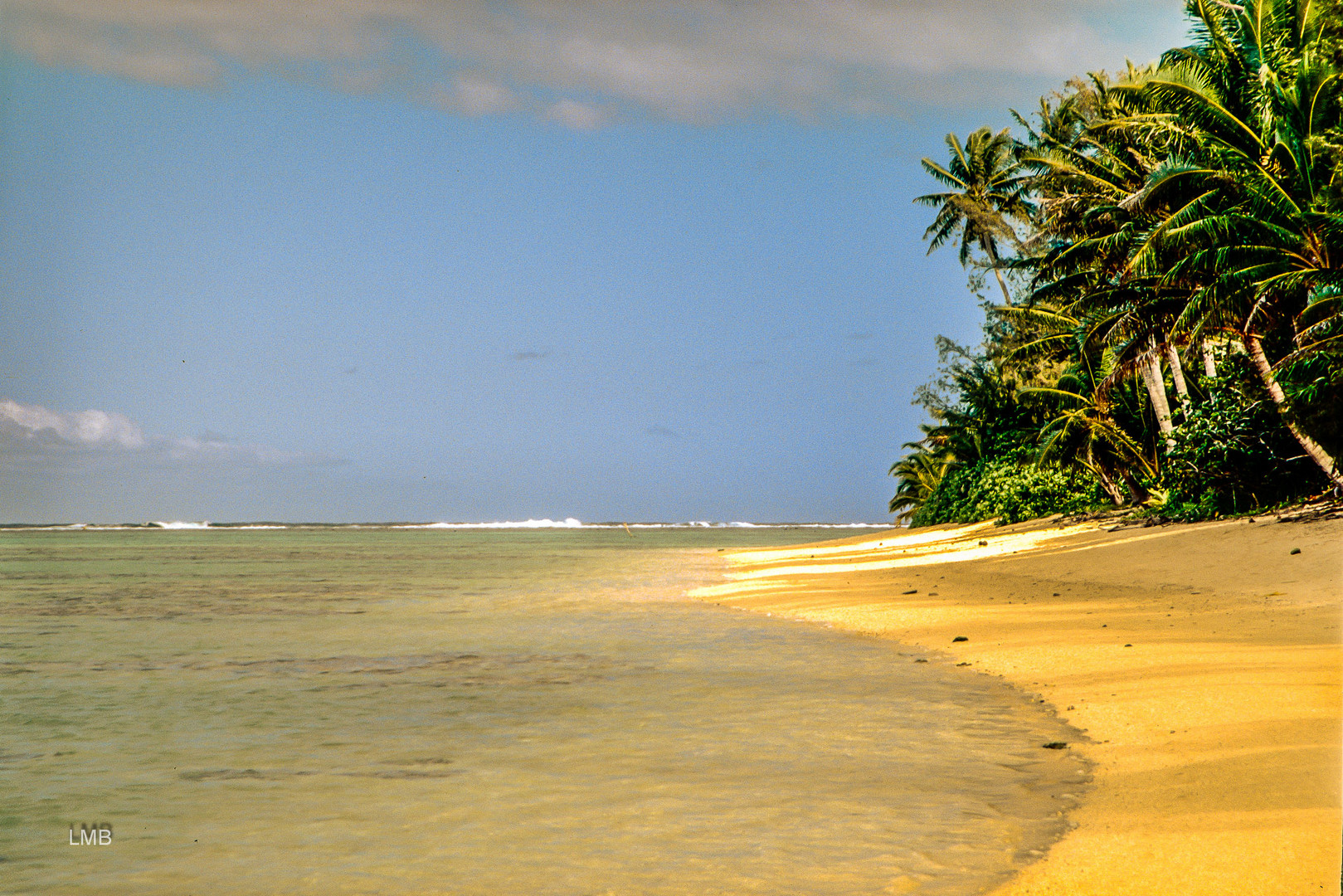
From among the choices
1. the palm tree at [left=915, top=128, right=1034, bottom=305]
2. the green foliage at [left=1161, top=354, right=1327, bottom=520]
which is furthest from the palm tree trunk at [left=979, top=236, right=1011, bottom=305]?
the green foliage at [left=1161, top=354, right=1327, bottom=520]

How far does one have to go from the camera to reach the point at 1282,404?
1955 centimetres

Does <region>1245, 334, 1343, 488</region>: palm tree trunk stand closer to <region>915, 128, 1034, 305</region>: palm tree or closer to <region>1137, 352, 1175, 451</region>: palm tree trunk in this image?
<region>1137, 352, 1175, 451</region>: palm tree trunk

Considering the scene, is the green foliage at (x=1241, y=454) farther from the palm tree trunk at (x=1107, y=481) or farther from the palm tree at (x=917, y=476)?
the palm tree at (x=917, y=476)

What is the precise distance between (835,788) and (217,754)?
4.31 m

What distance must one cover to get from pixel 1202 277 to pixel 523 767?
20.5 m

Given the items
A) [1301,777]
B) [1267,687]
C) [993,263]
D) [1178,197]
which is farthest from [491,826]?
[993,263]

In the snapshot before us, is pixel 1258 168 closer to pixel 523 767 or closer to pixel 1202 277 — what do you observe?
pixel 1202 277

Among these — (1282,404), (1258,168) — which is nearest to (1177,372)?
(1282,404)

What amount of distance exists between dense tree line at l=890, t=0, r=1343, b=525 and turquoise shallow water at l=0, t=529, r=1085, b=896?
19.3ft

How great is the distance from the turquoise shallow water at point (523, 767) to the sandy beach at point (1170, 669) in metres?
0.39

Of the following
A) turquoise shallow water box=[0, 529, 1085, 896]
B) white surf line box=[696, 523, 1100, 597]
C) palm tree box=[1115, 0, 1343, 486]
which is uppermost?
palm tree box=[1115, 0, 1343, 486]

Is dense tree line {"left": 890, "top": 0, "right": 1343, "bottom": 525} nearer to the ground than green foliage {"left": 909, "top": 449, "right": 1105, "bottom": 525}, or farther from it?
farther from it

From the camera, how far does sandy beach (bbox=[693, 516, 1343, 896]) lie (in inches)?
172

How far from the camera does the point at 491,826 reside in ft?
17.2
